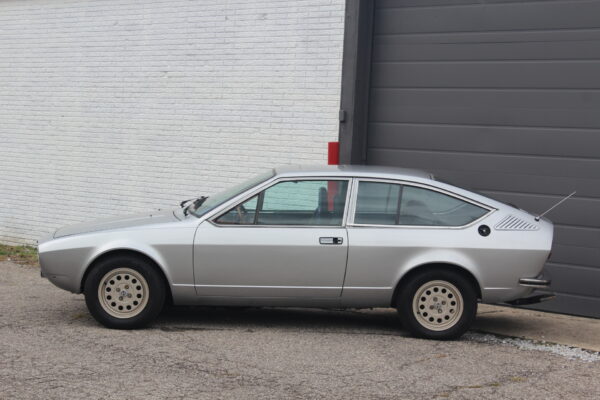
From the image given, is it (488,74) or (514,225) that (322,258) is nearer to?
(514,225)

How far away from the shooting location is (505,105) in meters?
9.35

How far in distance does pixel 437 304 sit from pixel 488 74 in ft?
10.6

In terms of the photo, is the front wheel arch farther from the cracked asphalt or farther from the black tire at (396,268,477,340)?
the cracked asphalt

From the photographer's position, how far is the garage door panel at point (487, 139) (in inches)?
352

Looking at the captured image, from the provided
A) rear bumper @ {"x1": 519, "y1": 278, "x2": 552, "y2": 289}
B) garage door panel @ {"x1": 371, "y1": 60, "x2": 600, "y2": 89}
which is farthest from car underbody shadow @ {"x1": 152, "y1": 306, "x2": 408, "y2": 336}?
garage door panel @ {"x1": 371, "y1": 60, "x2": 600, "y2": 89}

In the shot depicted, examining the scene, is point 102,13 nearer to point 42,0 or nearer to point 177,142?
point 42,0

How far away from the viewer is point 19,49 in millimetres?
12875

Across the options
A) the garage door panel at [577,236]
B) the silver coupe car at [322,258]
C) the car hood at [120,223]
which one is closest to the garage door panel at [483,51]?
the garage door panel at [577,236]

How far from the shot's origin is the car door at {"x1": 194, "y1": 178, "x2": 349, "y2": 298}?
7.20 metres

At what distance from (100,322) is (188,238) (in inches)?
40.8

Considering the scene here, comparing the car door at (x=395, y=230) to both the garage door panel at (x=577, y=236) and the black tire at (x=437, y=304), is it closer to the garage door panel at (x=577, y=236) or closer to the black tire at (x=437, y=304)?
the black tire at (x=437, y=304)

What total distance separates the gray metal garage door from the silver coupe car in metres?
1.80

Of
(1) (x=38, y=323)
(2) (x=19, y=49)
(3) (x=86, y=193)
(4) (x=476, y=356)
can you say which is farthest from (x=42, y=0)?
(4) (x=476, y=356)

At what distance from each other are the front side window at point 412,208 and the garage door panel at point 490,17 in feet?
9.16
